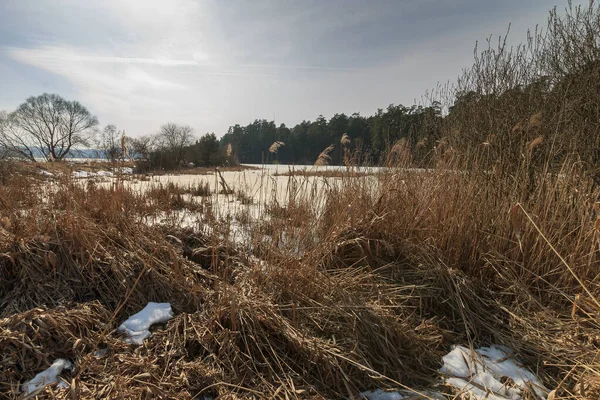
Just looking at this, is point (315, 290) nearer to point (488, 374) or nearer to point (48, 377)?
point (488, 374)

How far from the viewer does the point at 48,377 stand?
109 centimetres

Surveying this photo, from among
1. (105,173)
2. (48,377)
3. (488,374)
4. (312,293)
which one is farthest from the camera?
(105,173)

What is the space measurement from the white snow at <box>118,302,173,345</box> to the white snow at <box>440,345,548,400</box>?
60.5 inches

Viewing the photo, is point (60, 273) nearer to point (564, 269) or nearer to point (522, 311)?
point (522, 311)

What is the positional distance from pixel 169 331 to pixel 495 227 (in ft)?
7.86

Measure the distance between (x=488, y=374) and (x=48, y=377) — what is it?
6.69 ft

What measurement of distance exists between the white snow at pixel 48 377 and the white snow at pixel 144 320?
239 mm

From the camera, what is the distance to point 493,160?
8.87ft

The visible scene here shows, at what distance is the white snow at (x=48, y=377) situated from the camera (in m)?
1.05

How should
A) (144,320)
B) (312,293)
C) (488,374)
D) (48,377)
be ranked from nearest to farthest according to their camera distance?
(48,377) → (488,374) → (144,320) → (312,293)

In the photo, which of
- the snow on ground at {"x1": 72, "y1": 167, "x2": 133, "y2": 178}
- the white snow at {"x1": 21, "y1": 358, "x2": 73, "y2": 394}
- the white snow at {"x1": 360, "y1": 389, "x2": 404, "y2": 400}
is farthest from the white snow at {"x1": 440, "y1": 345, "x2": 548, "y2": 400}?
the snow on ground at {"x1": 72, "y1": 167, "x2": 133, "y2": 178}

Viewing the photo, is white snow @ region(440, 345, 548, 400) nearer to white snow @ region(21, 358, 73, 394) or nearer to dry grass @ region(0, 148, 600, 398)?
dry grass @ region(0, 148, 600, 398)

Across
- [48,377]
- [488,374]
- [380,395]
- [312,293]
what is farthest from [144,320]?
[488,374]

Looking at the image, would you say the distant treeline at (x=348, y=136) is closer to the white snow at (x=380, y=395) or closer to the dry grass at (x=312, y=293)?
the dry grass at (x=312, y=293)
